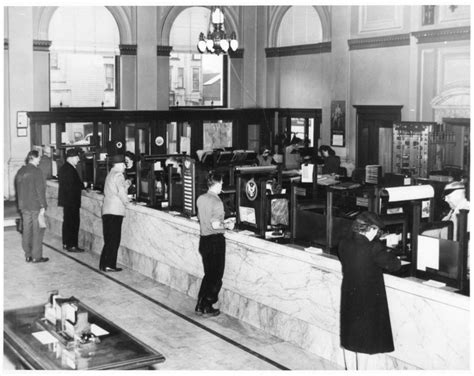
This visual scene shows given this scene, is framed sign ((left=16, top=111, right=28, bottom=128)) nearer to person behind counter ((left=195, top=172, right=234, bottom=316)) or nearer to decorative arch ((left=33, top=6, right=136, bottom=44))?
decorative arch ((left=33, top=6, right=136, bottom=44))

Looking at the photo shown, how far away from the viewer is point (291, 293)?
Result: 6.73m

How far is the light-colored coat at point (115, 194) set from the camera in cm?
922

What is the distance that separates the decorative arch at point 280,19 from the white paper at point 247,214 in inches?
398

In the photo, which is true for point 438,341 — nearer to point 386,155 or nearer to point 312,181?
point 312,181

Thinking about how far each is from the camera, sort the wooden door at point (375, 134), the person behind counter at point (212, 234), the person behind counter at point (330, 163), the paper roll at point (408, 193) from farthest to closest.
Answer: the wooden door at point (375, 134) → the person behind counter at point (330, 163) → the person behind counter at point (212, 234) → the paper roll at point (408, 193)

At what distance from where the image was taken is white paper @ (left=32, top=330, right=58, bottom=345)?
4953mm

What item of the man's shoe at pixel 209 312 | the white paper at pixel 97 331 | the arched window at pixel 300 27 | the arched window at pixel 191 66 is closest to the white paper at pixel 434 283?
the white paper at pixel 97 331

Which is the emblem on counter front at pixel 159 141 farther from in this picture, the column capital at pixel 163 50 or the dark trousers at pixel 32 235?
the dark trousers at pixel 32 235

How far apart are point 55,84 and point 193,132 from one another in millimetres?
3756

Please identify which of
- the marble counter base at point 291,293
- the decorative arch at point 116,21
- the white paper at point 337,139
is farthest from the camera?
the decorative arch at point 116,21

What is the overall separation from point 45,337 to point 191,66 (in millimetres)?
14549

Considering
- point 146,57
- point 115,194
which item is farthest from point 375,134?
point 115,194

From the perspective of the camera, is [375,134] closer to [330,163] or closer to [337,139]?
[337,139]

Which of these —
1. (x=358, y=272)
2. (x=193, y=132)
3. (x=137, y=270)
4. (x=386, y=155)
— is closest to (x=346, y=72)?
(x=386, y=155)
